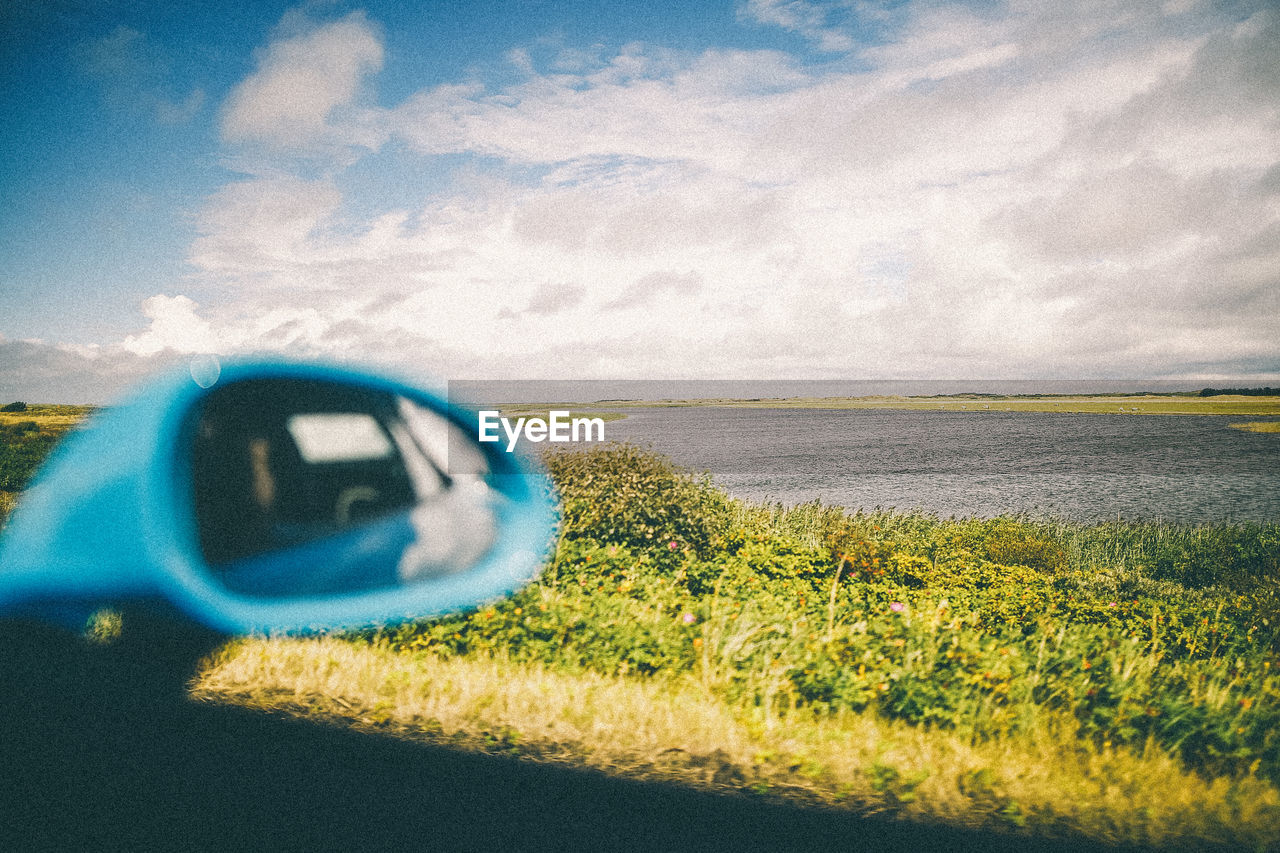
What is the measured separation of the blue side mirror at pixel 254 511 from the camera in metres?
3.37

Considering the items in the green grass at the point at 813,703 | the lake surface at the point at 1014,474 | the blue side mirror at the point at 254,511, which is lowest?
the lake surface at the point at 1014,474

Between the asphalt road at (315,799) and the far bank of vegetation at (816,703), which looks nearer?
the asphalt road at (315,799)

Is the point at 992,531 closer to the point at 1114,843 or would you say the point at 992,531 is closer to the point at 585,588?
the point at 585,588

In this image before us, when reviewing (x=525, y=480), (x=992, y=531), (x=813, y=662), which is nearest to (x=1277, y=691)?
(x=813, y=662)

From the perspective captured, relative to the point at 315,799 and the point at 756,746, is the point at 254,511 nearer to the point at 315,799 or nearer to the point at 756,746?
the point at 315,799

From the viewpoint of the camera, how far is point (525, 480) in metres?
4.94

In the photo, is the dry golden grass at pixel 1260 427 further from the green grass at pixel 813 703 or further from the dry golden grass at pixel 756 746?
the dry golden grass at pixel 756 746

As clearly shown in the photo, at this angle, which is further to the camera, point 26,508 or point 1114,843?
point 26,508

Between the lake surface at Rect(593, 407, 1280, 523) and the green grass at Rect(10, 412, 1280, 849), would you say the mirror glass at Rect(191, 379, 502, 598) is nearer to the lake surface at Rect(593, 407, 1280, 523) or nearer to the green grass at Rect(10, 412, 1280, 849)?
the green grass at Rect(10, 412, 1280, 849)

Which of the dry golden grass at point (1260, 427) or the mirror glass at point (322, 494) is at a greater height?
the mirror glass at point (322, 494)

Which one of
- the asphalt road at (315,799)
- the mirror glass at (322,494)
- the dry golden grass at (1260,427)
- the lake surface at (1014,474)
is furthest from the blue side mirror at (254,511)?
the dry golden grass at (1260,427)

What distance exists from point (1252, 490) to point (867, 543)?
30484 millimetres

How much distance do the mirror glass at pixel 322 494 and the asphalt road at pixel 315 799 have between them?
776 mm

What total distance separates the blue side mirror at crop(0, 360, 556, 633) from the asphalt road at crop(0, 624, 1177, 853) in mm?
672
